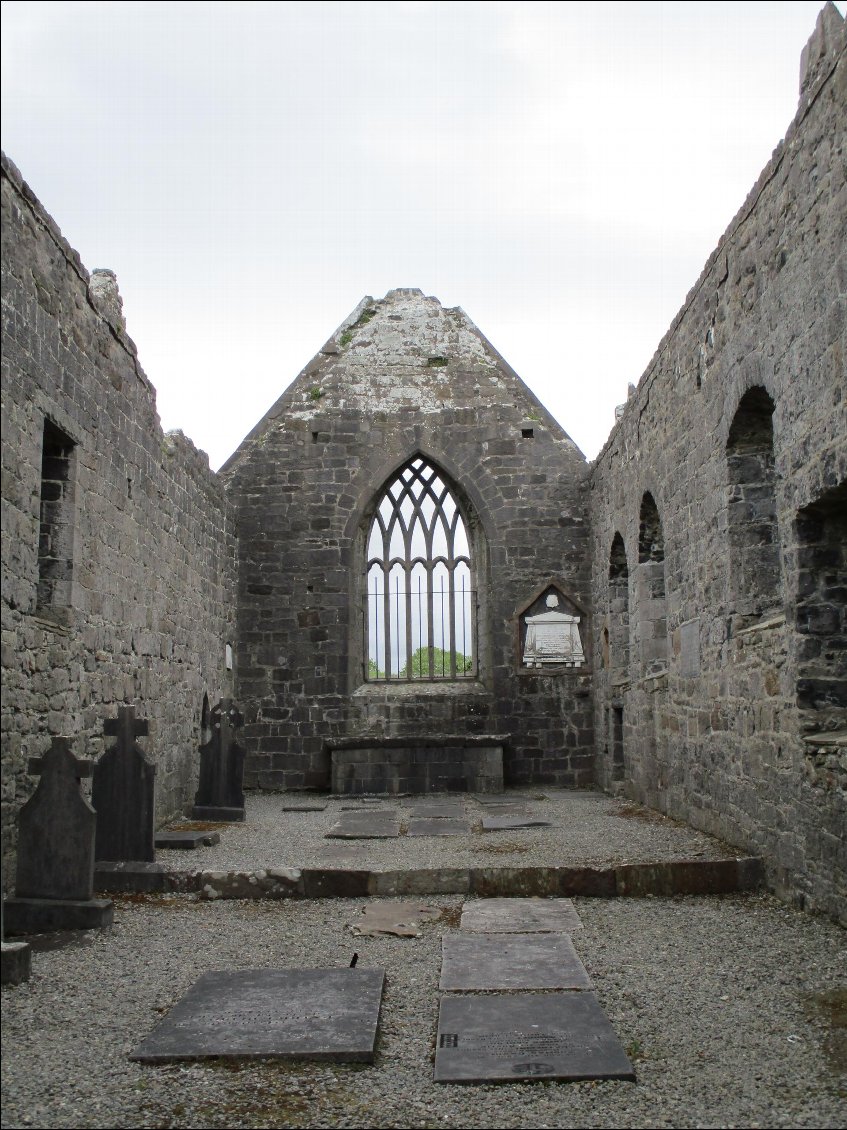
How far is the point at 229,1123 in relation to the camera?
9.57 ft

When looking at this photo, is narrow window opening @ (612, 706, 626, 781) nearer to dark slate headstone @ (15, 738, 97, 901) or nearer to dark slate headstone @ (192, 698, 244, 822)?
dark slate headstone @ (192, 698, 244, 822)

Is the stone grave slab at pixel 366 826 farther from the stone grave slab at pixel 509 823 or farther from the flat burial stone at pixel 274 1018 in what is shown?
the flat burial stone at pixel 274 1018

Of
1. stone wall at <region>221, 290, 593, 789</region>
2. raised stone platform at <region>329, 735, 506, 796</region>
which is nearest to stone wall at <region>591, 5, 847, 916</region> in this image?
raised stone platform at <region>329, 735, 506, 796</region>

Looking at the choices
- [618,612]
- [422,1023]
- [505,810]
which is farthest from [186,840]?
[618,612]

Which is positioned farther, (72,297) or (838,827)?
(72,297)

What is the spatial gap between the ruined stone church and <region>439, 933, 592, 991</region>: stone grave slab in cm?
149

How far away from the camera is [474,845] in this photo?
759 cm

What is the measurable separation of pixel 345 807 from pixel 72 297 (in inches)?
239

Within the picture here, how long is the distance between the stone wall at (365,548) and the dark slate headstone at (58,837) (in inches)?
296

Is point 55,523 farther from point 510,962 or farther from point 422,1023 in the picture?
point 422,1023

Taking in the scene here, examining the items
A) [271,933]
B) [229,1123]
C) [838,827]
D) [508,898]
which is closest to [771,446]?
[838,827]

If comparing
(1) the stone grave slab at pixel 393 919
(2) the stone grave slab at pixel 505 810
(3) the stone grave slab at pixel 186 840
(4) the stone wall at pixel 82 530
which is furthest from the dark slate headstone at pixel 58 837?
(2) the stone grave slab at pixel 505 810

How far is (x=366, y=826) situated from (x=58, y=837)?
13.6ft

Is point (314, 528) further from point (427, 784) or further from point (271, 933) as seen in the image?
point (271, 933)
